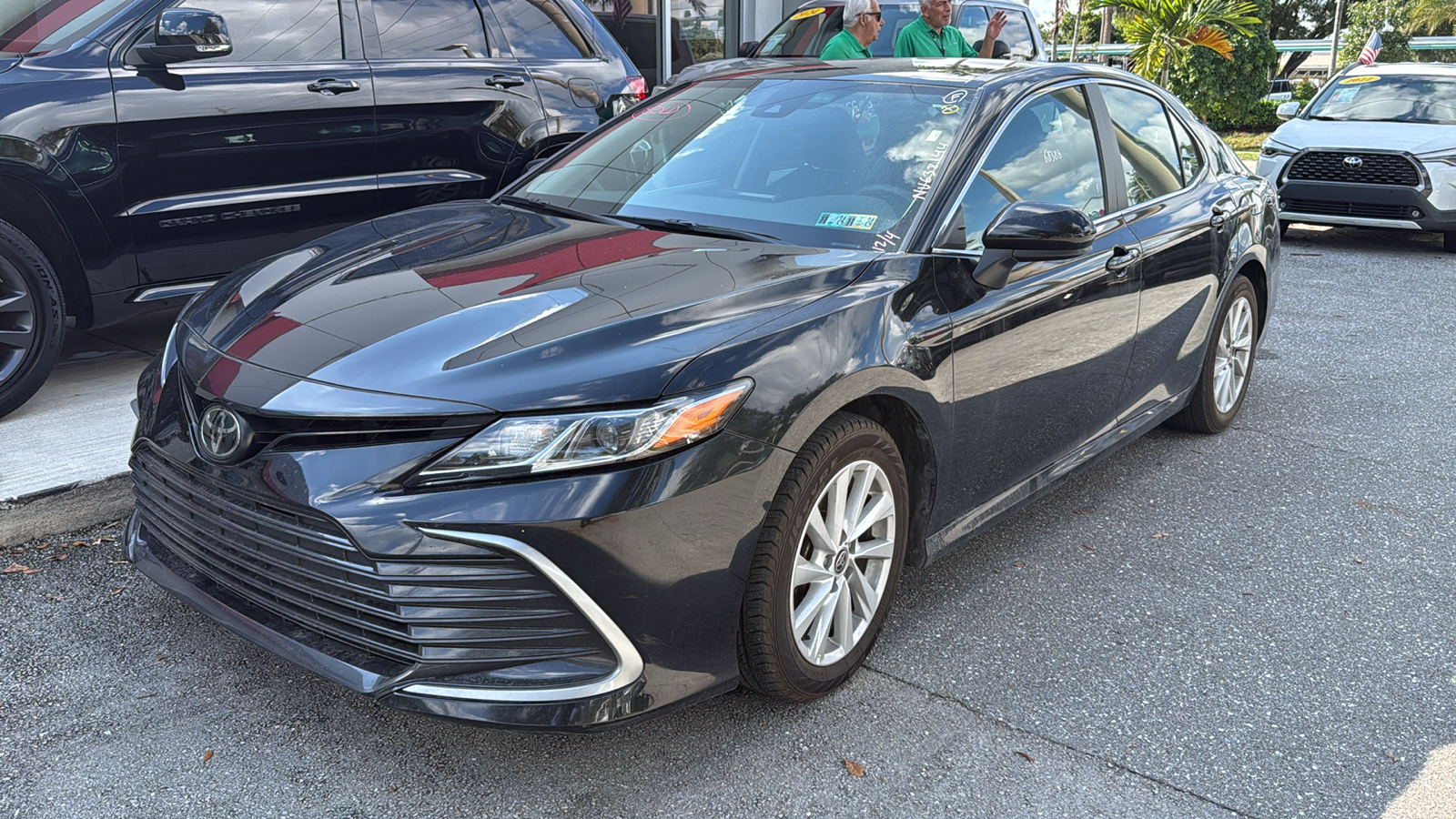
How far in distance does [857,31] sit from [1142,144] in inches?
118

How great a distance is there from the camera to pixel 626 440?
2342 millimetres

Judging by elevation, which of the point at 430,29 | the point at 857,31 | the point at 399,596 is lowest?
the point at 399,596

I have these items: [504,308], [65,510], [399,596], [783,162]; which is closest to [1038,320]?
[783,162]

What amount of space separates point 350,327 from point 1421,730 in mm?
2797

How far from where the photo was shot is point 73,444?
4078 millimetres

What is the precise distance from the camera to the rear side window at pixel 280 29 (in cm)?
500

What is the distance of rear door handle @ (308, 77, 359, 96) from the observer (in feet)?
16.9

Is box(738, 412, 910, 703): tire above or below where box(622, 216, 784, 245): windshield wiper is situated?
below

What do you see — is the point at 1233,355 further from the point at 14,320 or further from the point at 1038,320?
the point at 14,320

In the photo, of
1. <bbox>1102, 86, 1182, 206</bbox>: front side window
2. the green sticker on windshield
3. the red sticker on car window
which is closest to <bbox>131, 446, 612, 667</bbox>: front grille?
the green sticker on windshield

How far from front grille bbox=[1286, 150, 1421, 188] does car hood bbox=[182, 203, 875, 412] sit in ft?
29.5

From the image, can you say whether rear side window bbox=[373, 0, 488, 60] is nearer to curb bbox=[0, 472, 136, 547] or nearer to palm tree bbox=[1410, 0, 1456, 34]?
curb bbox=[0, 472, 136, 547]

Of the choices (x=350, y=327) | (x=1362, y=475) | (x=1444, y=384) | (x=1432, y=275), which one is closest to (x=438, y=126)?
(x=350, y=327)

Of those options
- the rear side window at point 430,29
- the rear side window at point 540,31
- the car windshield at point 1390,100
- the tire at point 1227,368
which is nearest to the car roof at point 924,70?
the tire at point 1227,368
